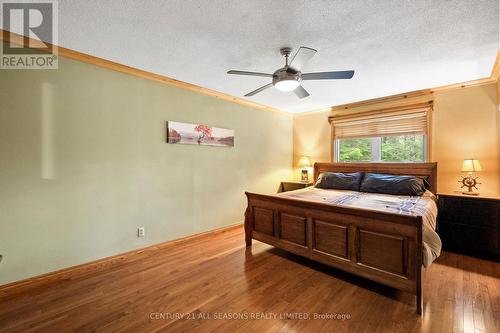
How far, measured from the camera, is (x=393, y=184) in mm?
3439

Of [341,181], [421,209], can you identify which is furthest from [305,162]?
[421,209]

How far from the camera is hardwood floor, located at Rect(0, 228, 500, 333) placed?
1.74 metres

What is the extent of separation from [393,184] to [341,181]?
0.78m

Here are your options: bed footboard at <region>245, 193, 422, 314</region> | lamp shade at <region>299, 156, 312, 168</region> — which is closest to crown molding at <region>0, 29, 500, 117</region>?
lamp shade at <region>299, 156, 312, 168</region>

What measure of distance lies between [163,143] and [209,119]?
0.90 m

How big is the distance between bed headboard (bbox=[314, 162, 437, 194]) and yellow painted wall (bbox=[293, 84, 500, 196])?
190 mm

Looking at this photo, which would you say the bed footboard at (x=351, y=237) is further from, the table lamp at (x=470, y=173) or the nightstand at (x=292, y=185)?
the table lamp at (x=470, y=173)

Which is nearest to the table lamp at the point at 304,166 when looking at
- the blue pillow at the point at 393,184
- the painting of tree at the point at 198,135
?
the blue pillow at the point at 393,184

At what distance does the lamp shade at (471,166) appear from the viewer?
3.06 meters

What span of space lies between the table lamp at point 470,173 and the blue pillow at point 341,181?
1.34m

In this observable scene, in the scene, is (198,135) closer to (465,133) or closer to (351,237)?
(351,237)

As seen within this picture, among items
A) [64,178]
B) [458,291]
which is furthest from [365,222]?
[64,178]

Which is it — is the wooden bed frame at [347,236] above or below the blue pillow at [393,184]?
below

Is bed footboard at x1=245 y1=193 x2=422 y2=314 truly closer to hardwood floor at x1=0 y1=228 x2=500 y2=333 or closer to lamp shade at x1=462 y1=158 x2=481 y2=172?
hardwood floor at x1=0 y1=228 x2=500 y2=333
